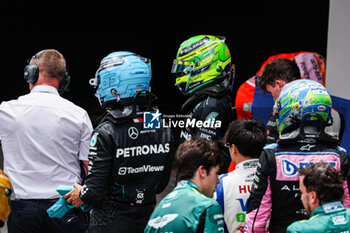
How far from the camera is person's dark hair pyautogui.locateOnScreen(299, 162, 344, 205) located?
101 inches

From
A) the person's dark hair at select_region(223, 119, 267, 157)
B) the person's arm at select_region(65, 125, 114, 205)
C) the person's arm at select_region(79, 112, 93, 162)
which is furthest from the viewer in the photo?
the person's arm at select_region(79, 112, 93, 162)

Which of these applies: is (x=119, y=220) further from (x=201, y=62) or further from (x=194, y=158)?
(x=201, y=62)

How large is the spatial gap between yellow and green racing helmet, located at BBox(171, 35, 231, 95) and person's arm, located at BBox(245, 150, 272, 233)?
1.66m

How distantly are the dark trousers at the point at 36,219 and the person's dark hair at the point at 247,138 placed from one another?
1173 millimetres

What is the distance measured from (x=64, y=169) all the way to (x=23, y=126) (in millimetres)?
394

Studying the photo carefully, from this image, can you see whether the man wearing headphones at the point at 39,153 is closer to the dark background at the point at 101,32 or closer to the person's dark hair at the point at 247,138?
the person's dark hair at the point at 247,138

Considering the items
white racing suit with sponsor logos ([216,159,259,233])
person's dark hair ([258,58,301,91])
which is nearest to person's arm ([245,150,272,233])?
white racing suit with sponsor logos ([216,159,259,233])

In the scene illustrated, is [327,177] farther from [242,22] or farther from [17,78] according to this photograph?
[17,78]

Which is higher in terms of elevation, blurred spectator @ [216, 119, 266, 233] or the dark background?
the dark background

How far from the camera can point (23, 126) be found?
346 centimetres

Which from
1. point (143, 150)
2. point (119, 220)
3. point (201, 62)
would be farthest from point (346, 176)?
point (201, 62)

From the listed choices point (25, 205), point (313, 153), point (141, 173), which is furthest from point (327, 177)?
point (25, 205)

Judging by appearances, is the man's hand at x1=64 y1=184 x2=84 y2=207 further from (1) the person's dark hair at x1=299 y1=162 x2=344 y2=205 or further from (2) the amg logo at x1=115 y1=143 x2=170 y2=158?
(1) the person's dark hair at x1=299 y1=162 x2=344 y2=205

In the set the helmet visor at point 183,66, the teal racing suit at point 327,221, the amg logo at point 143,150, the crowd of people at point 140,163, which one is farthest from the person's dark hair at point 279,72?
the teal racing suit at point 327,221
